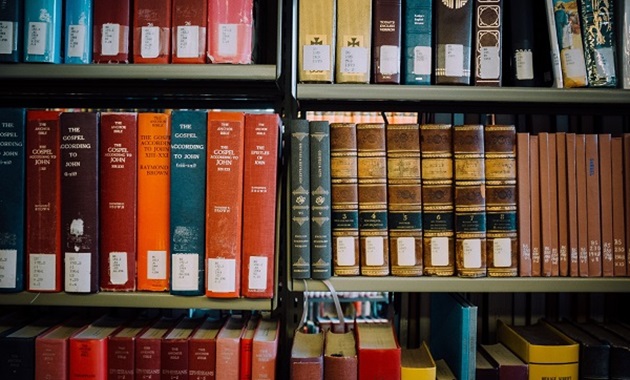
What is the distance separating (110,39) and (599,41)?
1023 millimetres

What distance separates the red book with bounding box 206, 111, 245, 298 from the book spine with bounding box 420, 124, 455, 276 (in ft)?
1.26

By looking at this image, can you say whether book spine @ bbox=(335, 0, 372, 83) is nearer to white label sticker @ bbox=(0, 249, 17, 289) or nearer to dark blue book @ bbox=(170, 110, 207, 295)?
dark blue book @ bbox=(170, 110, 207, 295)

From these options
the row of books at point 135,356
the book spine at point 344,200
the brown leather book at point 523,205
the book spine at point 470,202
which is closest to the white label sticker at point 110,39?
the book spine at point 344,200

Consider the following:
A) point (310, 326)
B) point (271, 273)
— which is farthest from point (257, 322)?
point (310, 326)

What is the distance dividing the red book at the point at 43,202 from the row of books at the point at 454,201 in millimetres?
479

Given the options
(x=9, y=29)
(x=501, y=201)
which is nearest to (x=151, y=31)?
(x=9, y=29)

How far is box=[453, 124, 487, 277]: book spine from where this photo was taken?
101cm

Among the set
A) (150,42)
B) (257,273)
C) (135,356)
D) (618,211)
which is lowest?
(135,356)

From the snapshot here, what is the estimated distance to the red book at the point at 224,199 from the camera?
974 mm

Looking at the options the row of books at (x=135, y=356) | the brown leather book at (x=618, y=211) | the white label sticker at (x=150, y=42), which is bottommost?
the row of books at (x=135, y=356)

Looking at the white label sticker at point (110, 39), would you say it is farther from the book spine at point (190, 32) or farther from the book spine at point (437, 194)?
the book spine at point (437, 194)

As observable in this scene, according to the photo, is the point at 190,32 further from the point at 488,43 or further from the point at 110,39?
the point at 488,43

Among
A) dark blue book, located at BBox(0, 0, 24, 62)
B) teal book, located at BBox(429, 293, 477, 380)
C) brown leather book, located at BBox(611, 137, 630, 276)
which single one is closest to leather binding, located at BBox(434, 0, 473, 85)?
brown leather book, located at BBox(611, 137, 630, 276)

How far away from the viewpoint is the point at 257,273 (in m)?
0.98
